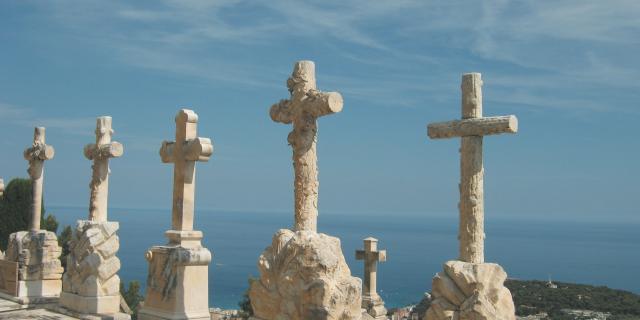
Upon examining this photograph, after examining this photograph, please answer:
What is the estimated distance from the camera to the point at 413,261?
4909 inches

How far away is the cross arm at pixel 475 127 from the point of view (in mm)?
7301

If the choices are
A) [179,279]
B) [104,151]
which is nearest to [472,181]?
[179,279]

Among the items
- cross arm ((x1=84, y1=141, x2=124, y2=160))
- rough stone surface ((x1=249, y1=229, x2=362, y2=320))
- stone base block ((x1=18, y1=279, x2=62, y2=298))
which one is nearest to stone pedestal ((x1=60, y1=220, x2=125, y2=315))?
cross arm ((x1=84, y1=141, x2=124, y2=160))

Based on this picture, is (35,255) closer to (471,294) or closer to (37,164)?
(37,164)

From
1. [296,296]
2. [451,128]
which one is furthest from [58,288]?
[451,128]

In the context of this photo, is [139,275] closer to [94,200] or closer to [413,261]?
[413,261]

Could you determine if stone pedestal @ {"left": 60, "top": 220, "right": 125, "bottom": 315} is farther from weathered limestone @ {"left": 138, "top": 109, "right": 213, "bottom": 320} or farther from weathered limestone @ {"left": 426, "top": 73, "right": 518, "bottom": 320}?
weathered limestone @ {"left": 426, "top": 73, "right": 518, "bottom": 320}

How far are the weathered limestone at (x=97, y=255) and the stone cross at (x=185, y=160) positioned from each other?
2336 millimetres

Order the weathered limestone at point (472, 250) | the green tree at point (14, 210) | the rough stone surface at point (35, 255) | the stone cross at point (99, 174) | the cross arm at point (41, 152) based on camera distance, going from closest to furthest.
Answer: the weathered limestone at point (472, 250)
the stone cross at point (99, 174)
the rough stone surface at point (35, 255)
the cross arm at point (41, 152)
the green tree at point (14, 210)

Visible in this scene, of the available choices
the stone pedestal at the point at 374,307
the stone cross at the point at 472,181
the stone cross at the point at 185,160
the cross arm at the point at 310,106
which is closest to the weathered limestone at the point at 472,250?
the stone cross at the point at 472,181

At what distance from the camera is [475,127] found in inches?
297

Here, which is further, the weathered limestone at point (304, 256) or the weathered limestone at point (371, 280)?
the weathered limestone at point (371, 280)

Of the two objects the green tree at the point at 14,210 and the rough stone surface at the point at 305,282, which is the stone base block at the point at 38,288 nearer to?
the rough stone surface at the point at 305,282

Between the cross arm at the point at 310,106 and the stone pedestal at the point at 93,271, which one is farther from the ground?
the cross arm at the point at 310,106
